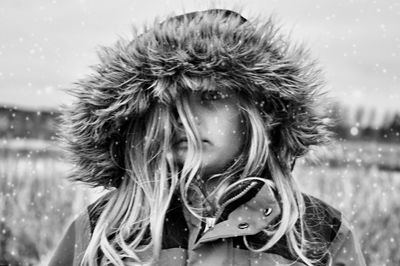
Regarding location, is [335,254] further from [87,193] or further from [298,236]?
[87,193]

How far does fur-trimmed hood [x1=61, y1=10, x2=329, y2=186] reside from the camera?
2.47 meters

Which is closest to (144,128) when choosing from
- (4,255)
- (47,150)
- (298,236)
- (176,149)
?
(176,149)

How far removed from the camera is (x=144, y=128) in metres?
2.64

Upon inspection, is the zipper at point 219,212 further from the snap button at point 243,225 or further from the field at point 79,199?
the field at point 79,199

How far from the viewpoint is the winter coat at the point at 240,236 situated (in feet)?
7.73

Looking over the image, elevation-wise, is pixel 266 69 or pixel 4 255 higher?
pixel 266 69

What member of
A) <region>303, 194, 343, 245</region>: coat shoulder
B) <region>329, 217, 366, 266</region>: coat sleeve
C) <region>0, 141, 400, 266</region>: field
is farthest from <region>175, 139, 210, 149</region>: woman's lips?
<region>0, 141, 400, 266</region>: field

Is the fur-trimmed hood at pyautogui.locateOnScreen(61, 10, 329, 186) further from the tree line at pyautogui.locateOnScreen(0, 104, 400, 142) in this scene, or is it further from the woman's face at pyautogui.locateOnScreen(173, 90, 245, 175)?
the tree line at pyautogui.locateOnScreen(0, 104, 400, 142)

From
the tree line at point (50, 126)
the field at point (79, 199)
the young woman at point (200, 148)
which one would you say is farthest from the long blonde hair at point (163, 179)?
the tree line at point (50, 126)

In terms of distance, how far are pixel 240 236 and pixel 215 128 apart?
35 centimetres

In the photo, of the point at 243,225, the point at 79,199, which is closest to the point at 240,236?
the point at 243,225

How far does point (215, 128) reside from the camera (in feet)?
8.15

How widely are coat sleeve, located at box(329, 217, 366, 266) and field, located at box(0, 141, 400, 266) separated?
5.85 ft

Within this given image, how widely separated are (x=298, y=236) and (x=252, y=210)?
18cm
